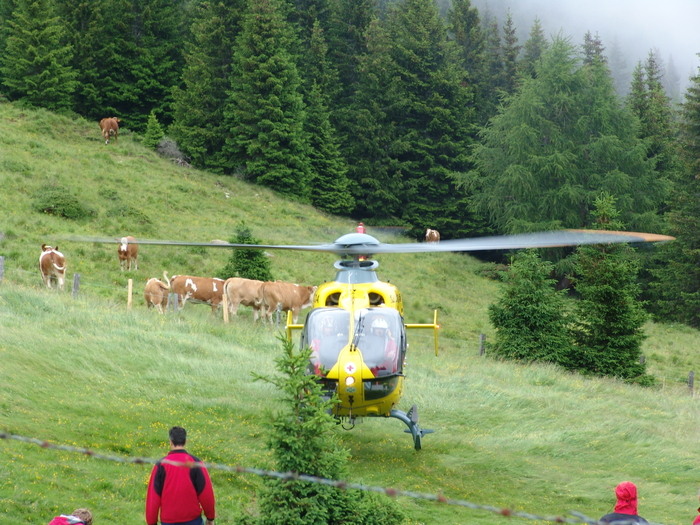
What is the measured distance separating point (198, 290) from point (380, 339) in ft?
47.3

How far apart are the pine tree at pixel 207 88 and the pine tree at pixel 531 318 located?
29.1 m

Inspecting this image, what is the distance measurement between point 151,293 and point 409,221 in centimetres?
3343

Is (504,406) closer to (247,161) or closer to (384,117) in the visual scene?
(247,161)

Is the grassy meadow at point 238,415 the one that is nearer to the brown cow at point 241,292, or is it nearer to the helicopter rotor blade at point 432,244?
the brown cow at point 241,292

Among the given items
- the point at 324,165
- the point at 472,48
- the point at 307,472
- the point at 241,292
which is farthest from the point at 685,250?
the point at 307,472

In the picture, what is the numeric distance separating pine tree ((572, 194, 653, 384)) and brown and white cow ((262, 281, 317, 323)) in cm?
819

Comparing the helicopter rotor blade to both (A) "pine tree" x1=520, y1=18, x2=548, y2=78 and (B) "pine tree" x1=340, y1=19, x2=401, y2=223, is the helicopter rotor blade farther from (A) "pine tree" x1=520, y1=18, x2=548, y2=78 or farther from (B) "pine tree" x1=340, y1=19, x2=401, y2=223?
(A) "pine tree" x1=520, y1=18, x2=548, y2=78

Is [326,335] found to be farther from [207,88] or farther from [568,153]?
[207,88]

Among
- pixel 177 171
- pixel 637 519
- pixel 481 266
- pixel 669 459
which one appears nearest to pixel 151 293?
pixel 669 459

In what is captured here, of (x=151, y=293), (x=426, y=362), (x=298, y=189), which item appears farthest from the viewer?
(x=298, y=189)

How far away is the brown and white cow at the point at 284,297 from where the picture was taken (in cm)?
2612

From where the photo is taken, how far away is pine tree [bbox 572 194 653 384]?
25719mm

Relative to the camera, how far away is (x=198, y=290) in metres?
26.3

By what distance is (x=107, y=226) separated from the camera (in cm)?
3516
